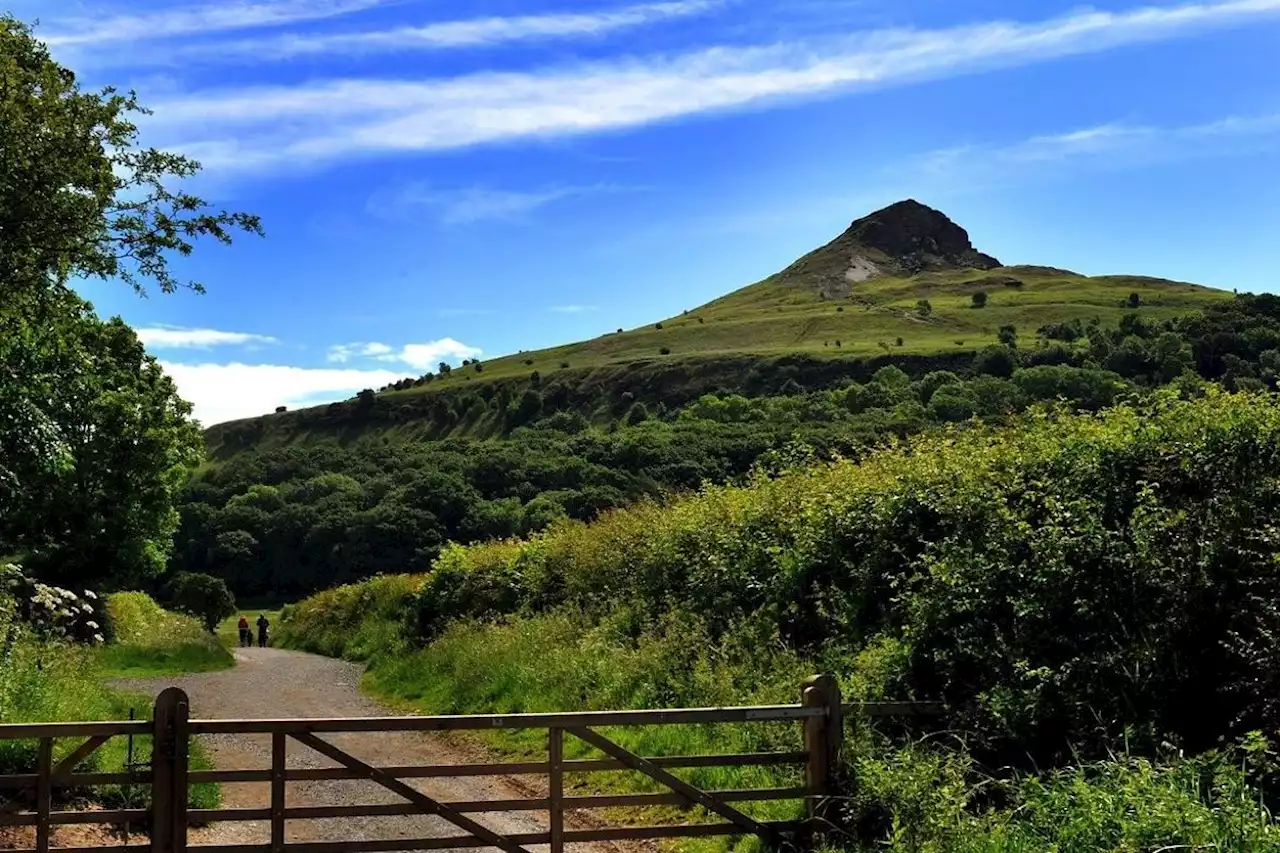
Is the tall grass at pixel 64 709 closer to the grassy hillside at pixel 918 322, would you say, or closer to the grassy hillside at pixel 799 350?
the grassy hillside at pixel 799 350

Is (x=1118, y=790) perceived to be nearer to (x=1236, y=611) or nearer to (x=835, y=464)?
(x=1236, y=611)

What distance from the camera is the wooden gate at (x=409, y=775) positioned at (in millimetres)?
6949

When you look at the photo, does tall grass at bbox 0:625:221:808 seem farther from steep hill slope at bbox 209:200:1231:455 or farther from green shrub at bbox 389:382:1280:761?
steep hill slope at bbox 209:200:1231:455

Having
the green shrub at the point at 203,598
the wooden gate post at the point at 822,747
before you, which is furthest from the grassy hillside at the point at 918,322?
the wooden gate post at the point at 822,747

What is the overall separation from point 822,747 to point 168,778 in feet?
16.1

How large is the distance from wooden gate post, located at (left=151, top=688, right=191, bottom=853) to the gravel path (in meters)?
3.01

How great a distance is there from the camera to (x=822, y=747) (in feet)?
26.3

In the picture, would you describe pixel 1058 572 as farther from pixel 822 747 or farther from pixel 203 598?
pixel 203 598

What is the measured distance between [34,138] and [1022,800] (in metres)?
12.0

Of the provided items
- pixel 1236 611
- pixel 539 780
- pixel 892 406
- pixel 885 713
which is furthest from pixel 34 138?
pixel 892 406

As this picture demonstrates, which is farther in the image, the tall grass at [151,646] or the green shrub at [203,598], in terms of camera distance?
the green shrub at [203,598]

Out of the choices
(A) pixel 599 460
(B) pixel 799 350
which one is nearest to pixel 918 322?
(B) pixel 799 350

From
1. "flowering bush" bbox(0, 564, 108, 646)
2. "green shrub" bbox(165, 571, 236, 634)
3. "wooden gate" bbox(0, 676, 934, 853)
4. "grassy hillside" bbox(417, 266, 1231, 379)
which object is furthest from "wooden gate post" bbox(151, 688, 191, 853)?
"grassy hillside" bbox(417, 266, 1231, 379)

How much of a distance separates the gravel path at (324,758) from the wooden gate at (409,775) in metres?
2.08
